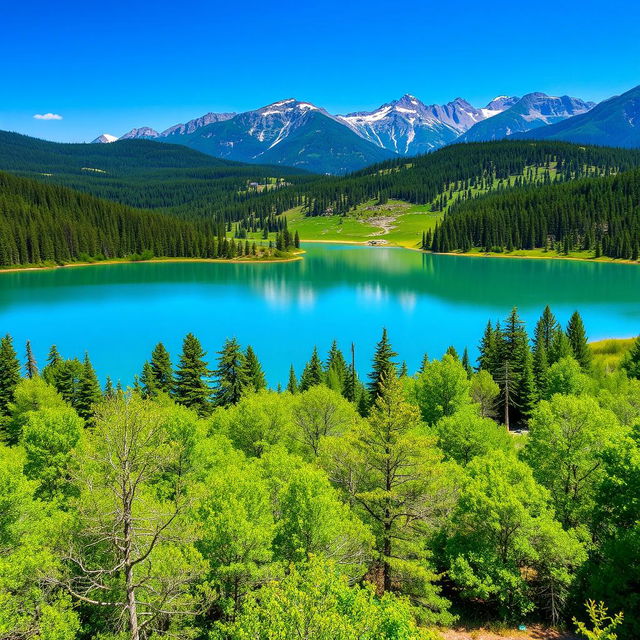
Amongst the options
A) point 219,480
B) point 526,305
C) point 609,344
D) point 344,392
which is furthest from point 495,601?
point 526,305

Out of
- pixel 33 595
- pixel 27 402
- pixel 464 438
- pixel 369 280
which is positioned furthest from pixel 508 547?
pixel 369 280

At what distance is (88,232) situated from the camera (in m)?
177

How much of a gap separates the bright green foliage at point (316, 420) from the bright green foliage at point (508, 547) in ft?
45.3

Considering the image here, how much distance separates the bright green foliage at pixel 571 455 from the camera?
Answer: 24.3 m

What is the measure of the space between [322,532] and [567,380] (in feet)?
119

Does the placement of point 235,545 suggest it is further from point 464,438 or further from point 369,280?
point 369,280

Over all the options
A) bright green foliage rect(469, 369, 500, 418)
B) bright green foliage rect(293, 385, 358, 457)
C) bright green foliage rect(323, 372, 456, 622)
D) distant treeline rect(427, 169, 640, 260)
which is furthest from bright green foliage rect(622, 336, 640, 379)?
distant treeline rect(427, 169, 640, 260)

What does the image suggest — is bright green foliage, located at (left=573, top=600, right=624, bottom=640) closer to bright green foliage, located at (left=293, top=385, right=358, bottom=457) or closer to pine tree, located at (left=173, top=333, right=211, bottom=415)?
bright green foliage, located at (left=293, top=385, right=358, bottom=457)

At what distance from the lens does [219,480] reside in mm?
20625

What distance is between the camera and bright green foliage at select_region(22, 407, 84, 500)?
26359 mm

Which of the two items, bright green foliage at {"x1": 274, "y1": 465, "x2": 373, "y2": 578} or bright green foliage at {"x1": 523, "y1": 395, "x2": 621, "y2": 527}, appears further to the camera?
bright green foliage at {"x1": 523, "y1": 395, "x2": 621, "y2": 527}

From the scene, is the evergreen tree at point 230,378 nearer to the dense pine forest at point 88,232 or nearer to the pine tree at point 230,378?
the pine tree at point 230,378

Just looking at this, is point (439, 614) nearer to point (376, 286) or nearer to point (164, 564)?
point (164, 564)

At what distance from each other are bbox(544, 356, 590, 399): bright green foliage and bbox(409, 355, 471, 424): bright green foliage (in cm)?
1065
